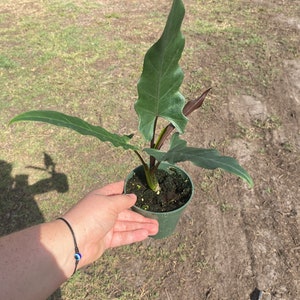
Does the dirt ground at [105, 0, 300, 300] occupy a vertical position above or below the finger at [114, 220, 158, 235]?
below

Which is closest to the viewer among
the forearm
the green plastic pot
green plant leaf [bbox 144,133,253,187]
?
green plant leaf [bbox 144,133,253,187]

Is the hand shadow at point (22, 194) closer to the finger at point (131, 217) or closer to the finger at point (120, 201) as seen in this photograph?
the finger at point (131, 217)

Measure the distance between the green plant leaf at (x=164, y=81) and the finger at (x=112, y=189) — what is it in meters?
0.32

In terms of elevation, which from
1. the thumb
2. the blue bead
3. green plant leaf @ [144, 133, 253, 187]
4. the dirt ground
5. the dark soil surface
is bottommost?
the dirt ground

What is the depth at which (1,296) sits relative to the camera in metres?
1.09

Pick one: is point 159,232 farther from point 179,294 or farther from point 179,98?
point 179,98

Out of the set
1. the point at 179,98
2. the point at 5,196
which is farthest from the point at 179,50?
the point at 5,196

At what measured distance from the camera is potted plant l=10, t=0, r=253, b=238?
1.09 meters

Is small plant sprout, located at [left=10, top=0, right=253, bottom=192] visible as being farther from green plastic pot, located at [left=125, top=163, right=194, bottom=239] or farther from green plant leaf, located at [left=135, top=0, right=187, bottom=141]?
green plastic pot, located at [left=125, top=163, right=194, bottom=239]

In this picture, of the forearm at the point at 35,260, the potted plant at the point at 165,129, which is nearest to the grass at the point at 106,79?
the potted plant at the point at 165,129

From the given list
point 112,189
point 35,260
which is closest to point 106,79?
point 112,189

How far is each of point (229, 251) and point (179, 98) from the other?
865mm

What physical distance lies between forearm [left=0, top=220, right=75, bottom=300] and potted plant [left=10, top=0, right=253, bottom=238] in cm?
39

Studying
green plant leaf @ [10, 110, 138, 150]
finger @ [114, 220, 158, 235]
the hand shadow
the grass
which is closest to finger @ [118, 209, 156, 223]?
finger @ [114, 220, 158, 235]
